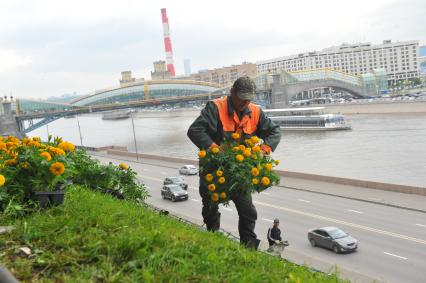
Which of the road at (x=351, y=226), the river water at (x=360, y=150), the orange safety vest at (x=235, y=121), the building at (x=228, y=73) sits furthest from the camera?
the building at (x=228, y=73)

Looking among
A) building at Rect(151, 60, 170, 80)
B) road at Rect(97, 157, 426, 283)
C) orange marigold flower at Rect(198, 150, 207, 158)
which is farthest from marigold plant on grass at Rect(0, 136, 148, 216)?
building at Rect(151, 60, 170, 80)

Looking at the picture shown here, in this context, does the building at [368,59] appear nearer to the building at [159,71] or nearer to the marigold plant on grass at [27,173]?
the building at [159,71]

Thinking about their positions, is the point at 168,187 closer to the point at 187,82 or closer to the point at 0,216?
the point at 0,216

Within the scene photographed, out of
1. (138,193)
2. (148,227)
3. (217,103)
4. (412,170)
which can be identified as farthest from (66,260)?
(412,170)

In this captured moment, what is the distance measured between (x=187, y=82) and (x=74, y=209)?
64368 millimetres

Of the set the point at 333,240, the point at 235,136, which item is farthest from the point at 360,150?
the point at 235,136

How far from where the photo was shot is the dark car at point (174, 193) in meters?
19.2

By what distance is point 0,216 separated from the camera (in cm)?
287

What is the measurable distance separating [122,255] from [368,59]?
132 meters

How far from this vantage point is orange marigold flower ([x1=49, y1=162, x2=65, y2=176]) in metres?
3.07

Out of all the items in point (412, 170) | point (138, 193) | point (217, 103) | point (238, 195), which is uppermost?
point (217, 103)

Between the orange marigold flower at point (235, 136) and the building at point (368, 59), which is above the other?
the building at point (368, 59)

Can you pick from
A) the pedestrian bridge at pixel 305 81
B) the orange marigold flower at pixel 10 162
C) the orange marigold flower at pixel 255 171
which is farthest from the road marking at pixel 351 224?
the pedestrian bridge at pixel 305 81

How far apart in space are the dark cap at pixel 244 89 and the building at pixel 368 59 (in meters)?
113
